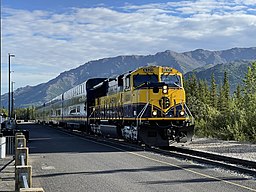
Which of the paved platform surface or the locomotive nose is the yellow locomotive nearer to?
the locomotive nose

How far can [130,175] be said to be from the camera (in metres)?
13.1

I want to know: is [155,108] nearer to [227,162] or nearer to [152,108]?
[152,108]

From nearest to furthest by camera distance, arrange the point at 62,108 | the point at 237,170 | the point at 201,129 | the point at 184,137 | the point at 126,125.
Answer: the point at 237,170 < the point at 184,137 < the point at 126,125 < the point at 201,129 < the point at 62,108

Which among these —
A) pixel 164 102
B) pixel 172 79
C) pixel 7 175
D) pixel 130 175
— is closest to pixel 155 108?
pixel 164 102

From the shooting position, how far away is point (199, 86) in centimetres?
8669

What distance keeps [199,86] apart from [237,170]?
73.8 metres

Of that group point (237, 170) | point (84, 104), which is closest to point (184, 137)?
point (237, 170)

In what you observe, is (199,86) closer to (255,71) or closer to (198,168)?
(255,71)

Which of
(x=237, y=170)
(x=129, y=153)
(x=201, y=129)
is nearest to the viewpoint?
(x=237, y=170)

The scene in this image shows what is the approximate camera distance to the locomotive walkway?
11.1 meters

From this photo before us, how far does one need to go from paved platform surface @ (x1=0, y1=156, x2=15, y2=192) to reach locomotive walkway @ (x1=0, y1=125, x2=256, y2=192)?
66 cm

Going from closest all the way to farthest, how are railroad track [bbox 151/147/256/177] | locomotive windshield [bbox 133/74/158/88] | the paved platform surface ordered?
the paved platform surface, railroad track [bbox 151/147/256/177], locomotive windshield [bbox 133/74/158/88]

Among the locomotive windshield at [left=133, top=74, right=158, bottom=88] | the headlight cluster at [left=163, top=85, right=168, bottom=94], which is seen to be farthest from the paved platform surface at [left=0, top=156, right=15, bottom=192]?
the headlight cluster at [left=163, top=85, right=168, bottom=94]

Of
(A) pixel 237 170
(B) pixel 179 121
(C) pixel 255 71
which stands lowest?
(A) pixel 237 170
